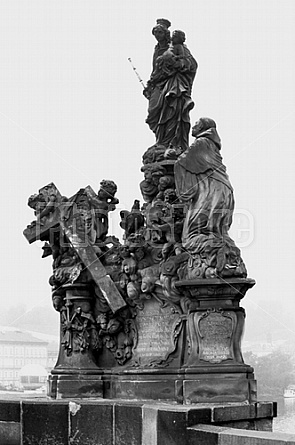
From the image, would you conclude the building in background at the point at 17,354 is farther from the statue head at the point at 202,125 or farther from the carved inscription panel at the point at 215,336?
the statue head at the point at 202,125

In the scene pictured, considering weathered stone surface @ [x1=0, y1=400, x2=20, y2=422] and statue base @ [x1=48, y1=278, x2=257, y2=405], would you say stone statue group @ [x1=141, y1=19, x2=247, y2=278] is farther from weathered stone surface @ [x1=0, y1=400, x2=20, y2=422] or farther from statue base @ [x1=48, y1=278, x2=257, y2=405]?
weathered stone surface @ [x1=0, y1=400, x2=20, y2=422]

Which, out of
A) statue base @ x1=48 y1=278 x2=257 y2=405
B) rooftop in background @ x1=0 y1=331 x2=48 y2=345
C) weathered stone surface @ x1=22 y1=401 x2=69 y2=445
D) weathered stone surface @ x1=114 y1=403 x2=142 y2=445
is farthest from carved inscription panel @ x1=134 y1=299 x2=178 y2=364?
rooftop in background @ x1=0 y1=331 x2=48 y2=345

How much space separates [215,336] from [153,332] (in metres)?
1.18

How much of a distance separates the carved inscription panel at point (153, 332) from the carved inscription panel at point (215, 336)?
713 millimetres

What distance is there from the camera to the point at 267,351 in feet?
55.4

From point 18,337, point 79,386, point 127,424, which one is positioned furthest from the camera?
point 18,337

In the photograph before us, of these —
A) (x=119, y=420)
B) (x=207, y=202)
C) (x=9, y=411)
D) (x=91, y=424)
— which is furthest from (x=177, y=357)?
(x=9, y=411)

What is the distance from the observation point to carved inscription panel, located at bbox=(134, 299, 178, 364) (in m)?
10.4

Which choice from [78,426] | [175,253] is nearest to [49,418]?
[78,426]

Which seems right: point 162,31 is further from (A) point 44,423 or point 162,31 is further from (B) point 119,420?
(A) point 44,423

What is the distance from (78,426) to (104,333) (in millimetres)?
1571

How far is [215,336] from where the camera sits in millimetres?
9695

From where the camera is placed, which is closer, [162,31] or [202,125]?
[202,125]

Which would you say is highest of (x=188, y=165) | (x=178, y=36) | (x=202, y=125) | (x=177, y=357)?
(x=178, y=36)
